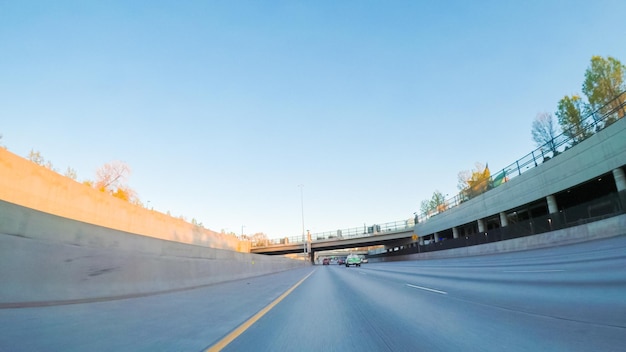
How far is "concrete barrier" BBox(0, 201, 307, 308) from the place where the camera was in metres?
5.33

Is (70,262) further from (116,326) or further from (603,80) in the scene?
(603,80)

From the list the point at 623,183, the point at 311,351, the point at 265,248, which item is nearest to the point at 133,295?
the point at 311,351

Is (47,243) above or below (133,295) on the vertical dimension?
above

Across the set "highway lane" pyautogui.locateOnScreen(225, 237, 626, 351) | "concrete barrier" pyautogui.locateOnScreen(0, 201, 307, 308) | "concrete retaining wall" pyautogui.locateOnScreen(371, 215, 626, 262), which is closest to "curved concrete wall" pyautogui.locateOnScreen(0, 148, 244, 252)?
"concrete barrier" pyautogui.locateOnScreen(0, 201, 307, 308)

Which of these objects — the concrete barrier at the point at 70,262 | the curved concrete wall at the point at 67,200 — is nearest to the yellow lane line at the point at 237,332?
the concrete barrier at the point at 70,262

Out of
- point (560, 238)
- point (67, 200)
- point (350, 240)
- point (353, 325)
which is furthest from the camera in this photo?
point (350, 240)

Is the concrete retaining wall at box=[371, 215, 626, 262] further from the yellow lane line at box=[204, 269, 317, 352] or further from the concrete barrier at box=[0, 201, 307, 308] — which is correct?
the concrete barrier at box=[0, 201, 307, 308]

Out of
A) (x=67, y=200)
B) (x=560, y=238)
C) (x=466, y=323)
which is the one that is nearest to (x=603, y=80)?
(x=560, y=238)

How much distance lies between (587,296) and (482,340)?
3.57m

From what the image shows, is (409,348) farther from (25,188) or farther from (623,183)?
(623,183)

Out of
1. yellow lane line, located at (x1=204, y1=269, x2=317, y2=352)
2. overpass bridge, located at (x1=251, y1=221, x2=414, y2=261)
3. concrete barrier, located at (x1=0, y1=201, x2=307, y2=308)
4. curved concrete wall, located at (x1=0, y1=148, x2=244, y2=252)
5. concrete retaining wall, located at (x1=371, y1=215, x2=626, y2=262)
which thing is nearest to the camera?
yellow lane line, located at (x1=204, y1=269, x2=317, y2=352)

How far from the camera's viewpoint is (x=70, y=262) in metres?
6.29

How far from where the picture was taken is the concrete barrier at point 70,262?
5.33 m

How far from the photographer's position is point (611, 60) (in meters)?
43.4
